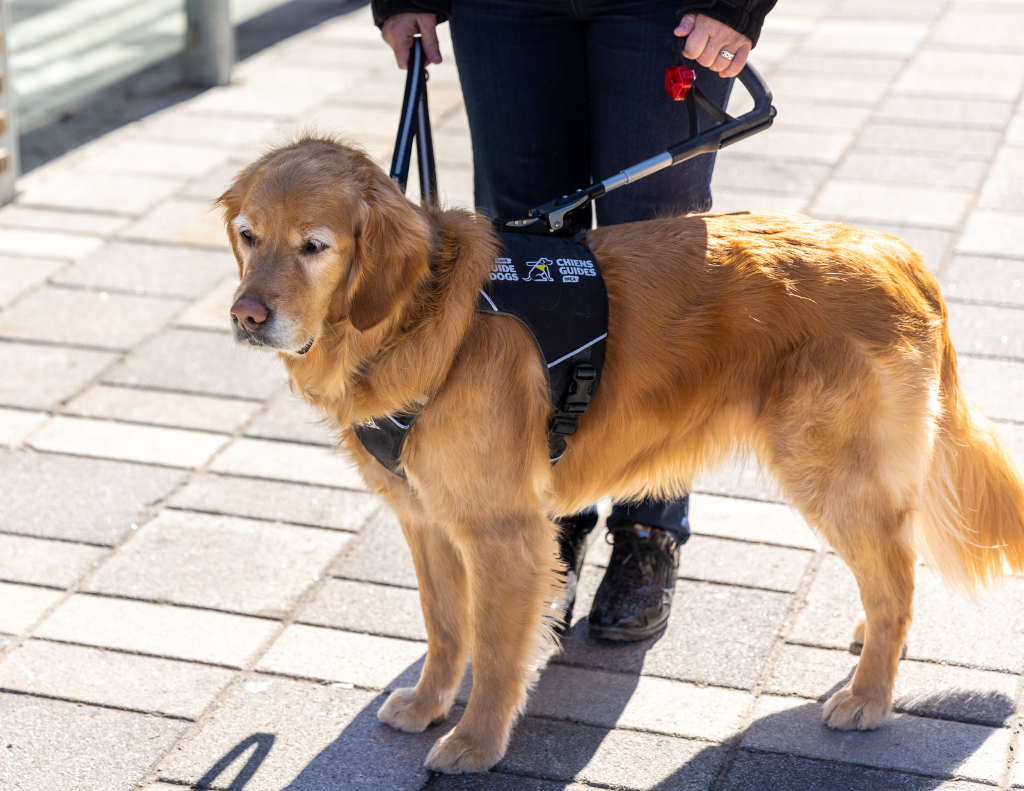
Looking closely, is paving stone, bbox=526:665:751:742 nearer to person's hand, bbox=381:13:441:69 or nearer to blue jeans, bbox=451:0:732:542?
blue jeans, bbox=451:0:732:542

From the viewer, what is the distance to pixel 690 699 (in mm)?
3066

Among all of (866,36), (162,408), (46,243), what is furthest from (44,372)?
(866,36)

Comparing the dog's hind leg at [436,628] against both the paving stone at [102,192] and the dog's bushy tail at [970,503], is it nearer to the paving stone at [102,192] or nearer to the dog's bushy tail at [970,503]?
the dog's bushy tail at [970,503]

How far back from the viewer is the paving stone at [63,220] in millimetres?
5980

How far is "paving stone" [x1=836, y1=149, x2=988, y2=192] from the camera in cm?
616

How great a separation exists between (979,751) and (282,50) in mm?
7514

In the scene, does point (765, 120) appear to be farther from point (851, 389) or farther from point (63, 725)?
point (63, 725)

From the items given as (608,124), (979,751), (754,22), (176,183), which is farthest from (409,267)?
(176,183)

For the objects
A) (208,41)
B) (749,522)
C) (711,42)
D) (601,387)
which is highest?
(711,42)

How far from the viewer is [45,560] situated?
12.0 feet

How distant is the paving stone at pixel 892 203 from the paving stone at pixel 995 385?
4.41ft

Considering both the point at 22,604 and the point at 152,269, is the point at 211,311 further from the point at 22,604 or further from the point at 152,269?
the point at 22,604

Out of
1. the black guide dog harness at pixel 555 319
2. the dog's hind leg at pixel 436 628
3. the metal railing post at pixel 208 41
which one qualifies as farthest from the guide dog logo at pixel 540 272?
the metal railing post at pixel 208 41

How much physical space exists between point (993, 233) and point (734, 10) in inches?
128
